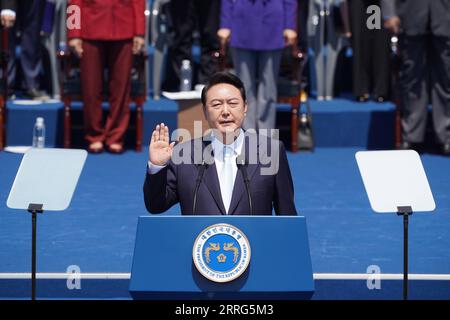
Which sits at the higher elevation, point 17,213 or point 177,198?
point 177,198

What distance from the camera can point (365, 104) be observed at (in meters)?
9.30

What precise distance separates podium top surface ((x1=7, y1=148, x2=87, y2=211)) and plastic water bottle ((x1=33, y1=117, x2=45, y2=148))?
4105 mm

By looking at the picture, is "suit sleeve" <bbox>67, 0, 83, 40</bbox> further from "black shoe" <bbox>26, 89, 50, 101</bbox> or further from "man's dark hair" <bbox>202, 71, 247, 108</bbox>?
"man's dark hair" <bbox>202, 71, 247, 108</bbox>

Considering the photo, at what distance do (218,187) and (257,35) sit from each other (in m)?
3.97

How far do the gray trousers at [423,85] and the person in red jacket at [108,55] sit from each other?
188cm

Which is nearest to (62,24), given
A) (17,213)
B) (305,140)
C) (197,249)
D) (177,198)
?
(305,140)

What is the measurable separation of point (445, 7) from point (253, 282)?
4.71 m

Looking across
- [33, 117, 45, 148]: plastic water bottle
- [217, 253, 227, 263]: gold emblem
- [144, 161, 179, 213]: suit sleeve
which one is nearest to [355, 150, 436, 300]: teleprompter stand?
[144, 161, 179, 213]: suit sleeve

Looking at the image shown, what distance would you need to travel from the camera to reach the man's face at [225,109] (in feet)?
14.3

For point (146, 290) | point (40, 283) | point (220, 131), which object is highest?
point (220, 131)

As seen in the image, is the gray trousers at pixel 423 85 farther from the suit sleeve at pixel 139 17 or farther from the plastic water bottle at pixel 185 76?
the suit sleeve at pixel 139 17

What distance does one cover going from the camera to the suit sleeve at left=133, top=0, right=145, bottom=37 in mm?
8367
